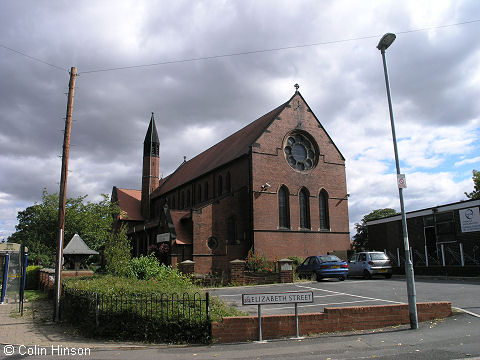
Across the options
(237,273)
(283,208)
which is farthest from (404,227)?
(283,208)

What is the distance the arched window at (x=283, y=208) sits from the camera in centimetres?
3105

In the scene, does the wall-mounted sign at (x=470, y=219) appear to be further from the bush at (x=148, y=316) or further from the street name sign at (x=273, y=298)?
the bush at (x=148, y=316)

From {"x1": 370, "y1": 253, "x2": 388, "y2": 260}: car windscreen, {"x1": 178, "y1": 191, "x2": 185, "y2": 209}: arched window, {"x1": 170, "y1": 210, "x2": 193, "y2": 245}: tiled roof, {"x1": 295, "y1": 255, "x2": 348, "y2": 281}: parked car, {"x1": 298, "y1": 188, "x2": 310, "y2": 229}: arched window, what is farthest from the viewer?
{"x1": 178, "y1": 191, "x2": 185, "y2": 209}: arched window

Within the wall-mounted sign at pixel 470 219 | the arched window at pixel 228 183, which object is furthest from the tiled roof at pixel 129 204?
the wall-mounted sign at pixel 470 219

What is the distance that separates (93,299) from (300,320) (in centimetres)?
548

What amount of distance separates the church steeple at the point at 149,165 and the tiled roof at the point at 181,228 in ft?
74.3

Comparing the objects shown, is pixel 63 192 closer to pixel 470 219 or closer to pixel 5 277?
pixel 5 277

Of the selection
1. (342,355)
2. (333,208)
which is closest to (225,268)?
(333,208)

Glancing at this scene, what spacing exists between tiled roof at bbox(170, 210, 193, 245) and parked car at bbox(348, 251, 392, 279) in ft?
38.0

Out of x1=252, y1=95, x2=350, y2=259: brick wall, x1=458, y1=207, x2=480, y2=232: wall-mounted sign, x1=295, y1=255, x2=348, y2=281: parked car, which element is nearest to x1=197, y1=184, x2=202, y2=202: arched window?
x1=252, y1=95, x2=350, y2=259: brick wall

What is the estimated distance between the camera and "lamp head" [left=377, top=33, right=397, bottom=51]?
36.7 feet

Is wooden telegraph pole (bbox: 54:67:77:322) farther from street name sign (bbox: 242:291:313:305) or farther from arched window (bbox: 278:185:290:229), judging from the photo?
arched window (bbox: 278:185:290:229)

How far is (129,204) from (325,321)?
46982mm

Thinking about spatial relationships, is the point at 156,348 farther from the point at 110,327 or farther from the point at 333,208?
the point at 333,208
